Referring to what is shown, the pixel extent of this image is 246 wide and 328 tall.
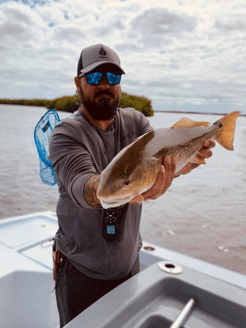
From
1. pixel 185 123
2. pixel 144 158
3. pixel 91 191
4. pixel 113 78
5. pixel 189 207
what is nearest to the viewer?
pixel 144 158

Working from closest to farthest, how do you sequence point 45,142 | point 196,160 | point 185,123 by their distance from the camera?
1. point 185,123
2. point 196,160
3. point 45,142

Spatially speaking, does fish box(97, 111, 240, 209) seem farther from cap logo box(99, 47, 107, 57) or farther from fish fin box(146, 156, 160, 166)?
cap logo box(99, 47, 107, 57)

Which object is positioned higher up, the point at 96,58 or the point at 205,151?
the point at 96,58

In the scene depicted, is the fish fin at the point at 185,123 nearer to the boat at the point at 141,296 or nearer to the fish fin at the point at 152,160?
the fish fin at the point at 152,160

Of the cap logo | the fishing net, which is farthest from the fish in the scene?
the fishing net

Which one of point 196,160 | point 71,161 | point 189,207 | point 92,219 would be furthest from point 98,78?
point 189,207

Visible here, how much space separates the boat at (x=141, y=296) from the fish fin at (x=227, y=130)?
110 centimetres

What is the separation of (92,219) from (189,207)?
34.1 feet

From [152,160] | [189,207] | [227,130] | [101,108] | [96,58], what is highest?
[96,58]

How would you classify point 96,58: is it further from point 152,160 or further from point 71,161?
point 152,160

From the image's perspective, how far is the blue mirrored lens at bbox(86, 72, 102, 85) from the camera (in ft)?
7.22

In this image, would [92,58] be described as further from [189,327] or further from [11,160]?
[11,160]

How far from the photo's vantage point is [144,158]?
1295 mm

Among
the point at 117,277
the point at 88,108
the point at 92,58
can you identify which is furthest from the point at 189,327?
the point at 92,58
